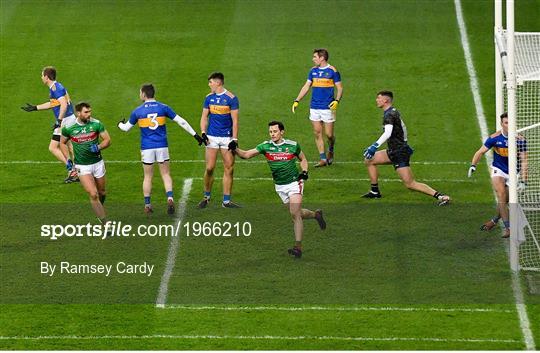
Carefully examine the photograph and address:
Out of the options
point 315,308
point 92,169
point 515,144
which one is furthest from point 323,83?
point 315,308

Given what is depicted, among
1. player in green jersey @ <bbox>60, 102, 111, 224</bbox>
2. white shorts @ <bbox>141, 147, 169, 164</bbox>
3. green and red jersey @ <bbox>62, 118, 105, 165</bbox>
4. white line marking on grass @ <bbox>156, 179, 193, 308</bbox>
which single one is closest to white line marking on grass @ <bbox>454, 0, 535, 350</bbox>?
white line marking on grass @ <bbox>156, 179, 193, 308</bbox>

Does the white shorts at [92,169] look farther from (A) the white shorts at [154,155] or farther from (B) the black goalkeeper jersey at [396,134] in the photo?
(B) the black goalkeeper jersey at [396,134]

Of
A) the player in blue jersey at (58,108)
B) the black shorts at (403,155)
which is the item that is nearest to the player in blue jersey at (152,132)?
the player in blue jersey at (58,108)

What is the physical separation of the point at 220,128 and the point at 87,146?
8.84 ft

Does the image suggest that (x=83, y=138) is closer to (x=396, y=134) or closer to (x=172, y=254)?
(x=172, y=254)

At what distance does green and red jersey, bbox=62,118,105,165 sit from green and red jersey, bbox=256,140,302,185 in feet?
10.2

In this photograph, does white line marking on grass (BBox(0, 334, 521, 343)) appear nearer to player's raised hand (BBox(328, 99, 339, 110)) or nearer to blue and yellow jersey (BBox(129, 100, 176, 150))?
blue and yellow jersey (BBox(129, 100, 176, 150))

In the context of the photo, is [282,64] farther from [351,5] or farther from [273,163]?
[273,163]

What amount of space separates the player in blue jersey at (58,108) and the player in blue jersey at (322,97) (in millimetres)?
4523

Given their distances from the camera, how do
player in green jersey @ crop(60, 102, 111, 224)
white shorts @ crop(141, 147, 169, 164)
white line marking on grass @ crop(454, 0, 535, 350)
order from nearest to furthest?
white line marking on grass @ crop(454, 0, 535, 350) < player in green jersey @ crop(60, 102, 111, 224) < white shorts @ crop(141, 147, 169, 164)

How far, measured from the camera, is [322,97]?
92.1 ft

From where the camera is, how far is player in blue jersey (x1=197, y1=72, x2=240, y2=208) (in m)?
25.4

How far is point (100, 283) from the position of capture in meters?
22.3

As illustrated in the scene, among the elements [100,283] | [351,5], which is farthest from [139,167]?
[351,5]
